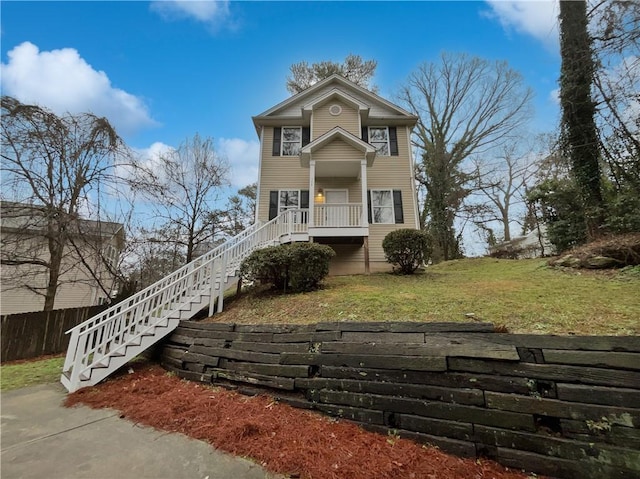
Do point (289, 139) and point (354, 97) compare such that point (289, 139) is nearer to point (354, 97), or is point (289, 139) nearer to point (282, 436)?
point (354, 97)

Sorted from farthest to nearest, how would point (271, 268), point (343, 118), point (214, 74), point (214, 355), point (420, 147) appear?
point (420, 147) < point (343, 118) < point (214, 74) < point (271, 268) < point (214, 355)

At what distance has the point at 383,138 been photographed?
12.2 m

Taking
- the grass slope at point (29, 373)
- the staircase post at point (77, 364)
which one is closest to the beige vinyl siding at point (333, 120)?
the staircase post at point (77, 364)

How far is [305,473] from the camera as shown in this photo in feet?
7.98

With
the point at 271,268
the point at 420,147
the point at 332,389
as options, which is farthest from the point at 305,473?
the point at 420,147

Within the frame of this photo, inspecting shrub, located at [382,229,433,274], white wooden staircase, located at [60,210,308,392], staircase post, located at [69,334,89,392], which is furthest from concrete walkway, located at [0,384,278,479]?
shrub, located at [382,229,433,274]

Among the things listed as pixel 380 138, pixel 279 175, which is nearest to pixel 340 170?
pixel 279 175

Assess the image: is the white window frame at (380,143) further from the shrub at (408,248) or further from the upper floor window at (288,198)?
the shrub at (408,248)

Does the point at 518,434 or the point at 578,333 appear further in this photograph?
the point at 578,333

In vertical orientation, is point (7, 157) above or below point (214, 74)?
below

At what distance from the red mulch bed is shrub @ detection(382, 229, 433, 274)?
5804 millimetres

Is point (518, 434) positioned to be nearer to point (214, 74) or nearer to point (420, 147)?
point (214, 74)

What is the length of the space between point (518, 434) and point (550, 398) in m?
0.43

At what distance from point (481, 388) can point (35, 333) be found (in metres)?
10.7
